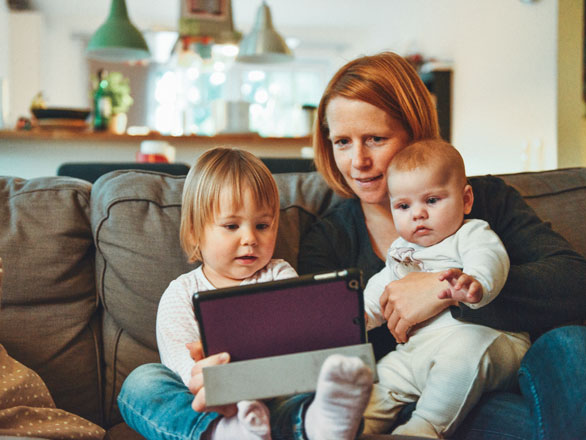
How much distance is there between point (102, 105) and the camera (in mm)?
4133

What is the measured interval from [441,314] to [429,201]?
0.24 meters

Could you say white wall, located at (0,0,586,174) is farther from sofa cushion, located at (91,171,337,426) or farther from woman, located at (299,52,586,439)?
sofa cushion, located at (91,171,337,426)

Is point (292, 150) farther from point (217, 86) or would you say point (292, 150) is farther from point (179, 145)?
point (217, 86)

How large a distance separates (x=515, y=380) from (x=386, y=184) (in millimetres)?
511

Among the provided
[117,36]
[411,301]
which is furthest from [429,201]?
[117,36]

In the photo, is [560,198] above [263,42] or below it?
below

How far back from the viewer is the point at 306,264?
4.65ft

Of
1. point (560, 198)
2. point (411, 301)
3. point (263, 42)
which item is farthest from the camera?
point (263, 42)

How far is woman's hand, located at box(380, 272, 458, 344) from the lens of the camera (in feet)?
3.80

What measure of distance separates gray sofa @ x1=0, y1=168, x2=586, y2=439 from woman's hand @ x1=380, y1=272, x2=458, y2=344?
0.33 metres

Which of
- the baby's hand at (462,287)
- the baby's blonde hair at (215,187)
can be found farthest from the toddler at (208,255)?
the baby's hand at (462,287)

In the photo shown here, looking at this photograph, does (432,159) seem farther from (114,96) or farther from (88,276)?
(114,96)

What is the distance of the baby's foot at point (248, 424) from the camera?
2.81ft

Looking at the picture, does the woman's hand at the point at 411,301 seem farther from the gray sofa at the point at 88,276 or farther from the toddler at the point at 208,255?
the gray sofa at the point at 88,276
